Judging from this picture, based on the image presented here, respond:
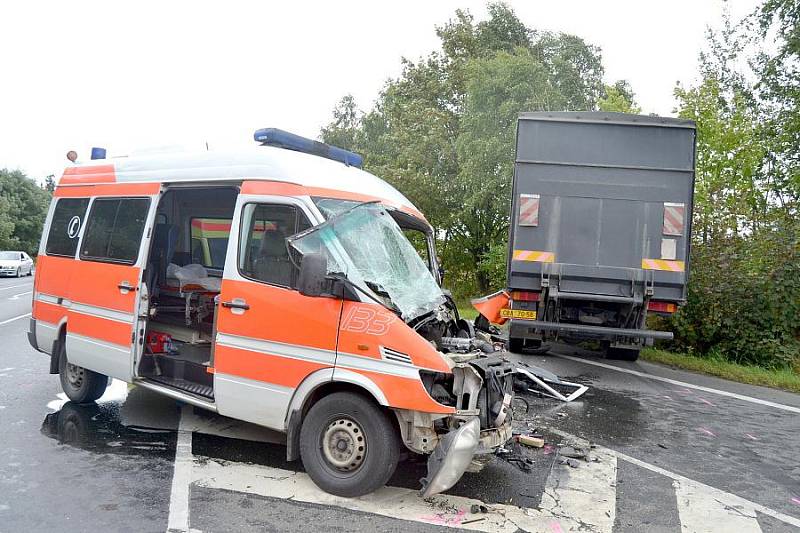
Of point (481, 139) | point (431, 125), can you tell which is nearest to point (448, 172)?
point (431, 125)

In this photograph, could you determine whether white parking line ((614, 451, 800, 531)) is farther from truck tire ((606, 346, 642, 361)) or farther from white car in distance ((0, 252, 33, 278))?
white car in distance ((0, 252, 33, 278))

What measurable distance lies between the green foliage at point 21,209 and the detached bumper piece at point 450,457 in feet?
189

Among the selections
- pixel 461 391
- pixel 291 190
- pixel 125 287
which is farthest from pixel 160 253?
pixel 461 391

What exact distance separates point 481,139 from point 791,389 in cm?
1092

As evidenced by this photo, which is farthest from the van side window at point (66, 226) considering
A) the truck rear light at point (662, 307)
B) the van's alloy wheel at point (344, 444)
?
the truck rear light at point (662, 307)

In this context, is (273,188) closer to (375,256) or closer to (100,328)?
(375,256)

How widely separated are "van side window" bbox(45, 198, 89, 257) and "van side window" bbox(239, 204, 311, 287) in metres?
2.72

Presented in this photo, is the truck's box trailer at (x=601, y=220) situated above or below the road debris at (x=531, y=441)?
above

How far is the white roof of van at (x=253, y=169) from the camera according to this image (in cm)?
522

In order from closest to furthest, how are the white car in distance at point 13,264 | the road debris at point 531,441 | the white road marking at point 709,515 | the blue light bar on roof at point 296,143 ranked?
the white road marking at point 709,515 → the blue light bar on roof at point 296,143 → the road debris at point 531,441 → the white car in distance at point 13,264

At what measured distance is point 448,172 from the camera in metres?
21.8

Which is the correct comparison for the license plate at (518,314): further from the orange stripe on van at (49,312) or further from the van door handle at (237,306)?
the orange stripe on van at (49,312)

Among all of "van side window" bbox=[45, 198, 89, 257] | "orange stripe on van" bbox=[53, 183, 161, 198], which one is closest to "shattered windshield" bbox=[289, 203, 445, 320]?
"orange stripe on van" bbox=[53, 183, 161, 198]

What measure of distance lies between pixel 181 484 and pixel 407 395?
1.91 meters
